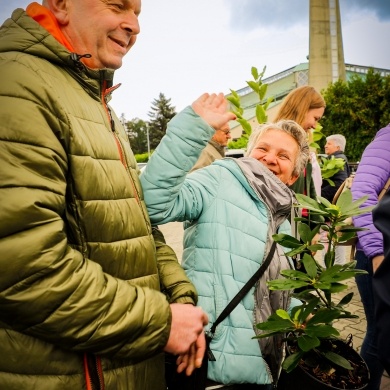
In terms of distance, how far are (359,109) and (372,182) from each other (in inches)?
642

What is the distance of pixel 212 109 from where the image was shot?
1.36 meters

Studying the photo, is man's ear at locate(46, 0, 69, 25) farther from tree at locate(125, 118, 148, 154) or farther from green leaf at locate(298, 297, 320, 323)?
tree at locate(125, 118, 148, 154)

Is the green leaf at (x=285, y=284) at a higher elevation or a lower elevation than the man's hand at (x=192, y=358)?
higher

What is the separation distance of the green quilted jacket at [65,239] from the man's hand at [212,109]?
0.41 meters

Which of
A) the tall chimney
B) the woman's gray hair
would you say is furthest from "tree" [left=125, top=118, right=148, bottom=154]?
the woman's gray hair

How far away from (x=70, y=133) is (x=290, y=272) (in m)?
1.07

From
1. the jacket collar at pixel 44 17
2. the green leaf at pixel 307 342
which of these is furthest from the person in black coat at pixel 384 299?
the jacket collar at pixel 44 17

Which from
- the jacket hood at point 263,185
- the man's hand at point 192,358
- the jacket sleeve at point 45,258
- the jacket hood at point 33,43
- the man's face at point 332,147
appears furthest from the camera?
the man's face at point 332,147

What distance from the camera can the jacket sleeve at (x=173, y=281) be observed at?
1312mm

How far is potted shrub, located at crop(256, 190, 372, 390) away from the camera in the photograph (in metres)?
1.32

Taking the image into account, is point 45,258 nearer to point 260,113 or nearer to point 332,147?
point 260,113

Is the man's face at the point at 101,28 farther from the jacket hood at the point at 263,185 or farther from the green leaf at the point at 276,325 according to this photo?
the green leaf at the point at 276,325

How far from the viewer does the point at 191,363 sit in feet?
3.89

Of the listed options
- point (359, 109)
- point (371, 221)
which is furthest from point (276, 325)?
point (359, 109)
